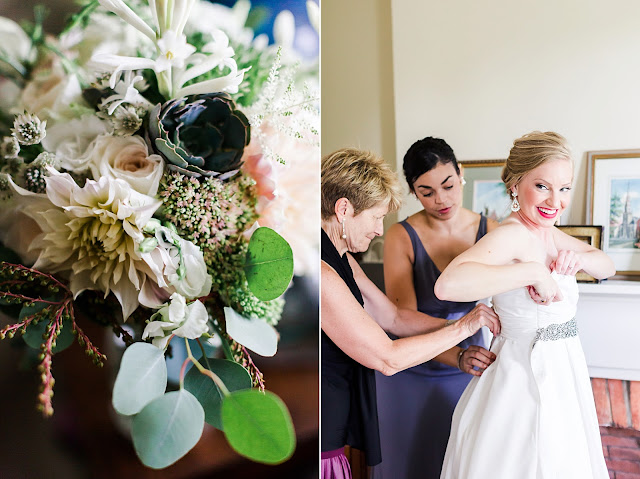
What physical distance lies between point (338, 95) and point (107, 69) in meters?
2.49

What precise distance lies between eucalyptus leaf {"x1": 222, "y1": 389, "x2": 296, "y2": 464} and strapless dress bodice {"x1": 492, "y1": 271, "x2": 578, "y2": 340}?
782mm

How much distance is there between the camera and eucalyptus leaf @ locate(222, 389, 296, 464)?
684 millimetres

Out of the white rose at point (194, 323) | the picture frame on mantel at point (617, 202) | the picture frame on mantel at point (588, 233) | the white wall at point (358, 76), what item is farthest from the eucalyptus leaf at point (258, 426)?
the white wall at point (358, 76)

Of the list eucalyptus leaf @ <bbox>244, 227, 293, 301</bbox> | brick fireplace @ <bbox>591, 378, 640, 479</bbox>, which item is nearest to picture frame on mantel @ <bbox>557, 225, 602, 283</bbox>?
brick fireplace @ <bbox>591, 378, 640, 479</bbox>

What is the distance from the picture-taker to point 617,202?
2.25 metres

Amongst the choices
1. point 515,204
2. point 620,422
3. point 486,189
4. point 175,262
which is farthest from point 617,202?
point 175,262

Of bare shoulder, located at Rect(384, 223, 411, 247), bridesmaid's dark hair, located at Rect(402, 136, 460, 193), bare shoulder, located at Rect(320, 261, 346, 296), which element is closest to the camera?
bare shoulder, located at Rect(320, 261, 346, 296)

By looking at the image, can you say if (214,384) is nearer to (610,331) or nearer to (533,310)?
(533,310)

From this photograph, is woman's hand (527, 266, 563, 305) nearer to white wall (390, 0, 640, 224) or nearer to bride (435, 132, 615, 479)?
bride (435, 132, 615, 479)

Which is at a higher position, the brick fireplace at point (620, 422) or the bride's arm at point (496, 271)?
the bride's arm at point (496, 271)

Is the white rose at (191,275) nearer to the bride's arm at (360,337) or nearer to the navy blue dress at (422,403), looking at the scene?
the bride's arm at (360,337)

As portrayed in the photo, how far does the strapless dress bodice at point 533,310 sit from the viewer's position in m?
1.23

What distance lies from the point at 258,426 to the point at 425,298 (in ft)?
3.88

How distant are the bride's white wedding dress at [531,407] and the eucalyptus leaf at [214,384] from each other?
0.78 metres
